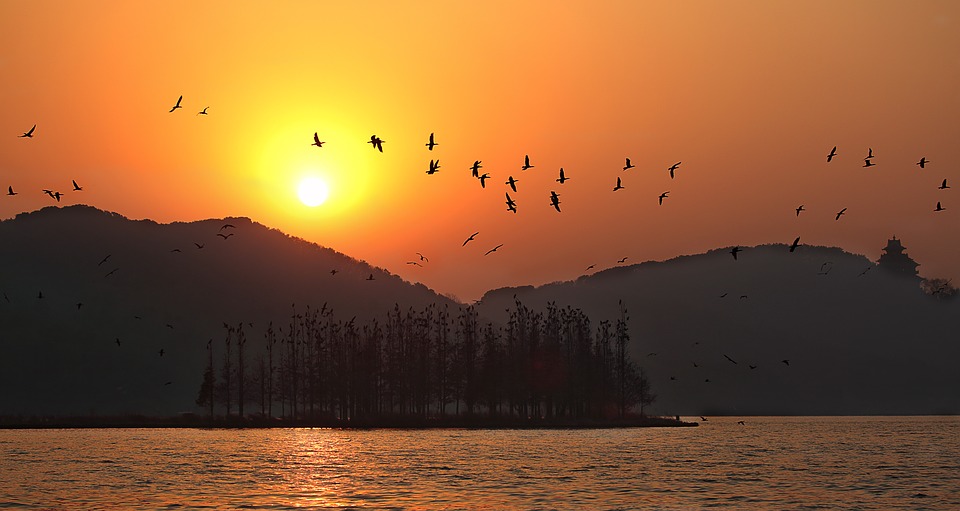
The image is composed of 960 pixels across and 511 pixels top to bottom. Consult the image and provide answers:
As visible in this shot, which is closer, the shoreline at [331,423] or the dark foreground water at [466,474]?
the dark foreground water at [466,474]

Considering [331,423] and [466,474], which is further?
[331,423]

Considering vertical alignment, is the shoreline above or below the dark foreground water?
above

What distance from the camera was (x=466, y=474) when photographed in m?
76.1

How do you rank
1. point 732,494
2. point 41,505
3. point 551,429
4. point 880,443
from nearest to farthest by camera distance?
point 41,505, point 732,494, point 880,443, point 551,429

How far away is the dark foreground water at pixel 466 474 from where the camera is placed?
6016cm

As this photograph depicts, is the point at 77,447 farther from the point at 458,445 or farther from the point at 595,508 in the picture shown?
the point at 595,508

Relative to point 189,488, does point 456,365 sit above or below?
above

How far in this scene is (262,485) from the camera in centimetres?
6894

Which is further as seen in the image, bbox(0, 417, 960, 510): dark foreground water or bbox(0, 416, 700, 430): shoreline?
bbox(0, 416, 700, 430): shoreline

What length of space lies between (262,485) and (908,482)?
4187cm

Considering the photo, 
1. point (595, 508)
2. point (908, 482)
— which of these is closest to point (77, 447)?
point (595, 508)

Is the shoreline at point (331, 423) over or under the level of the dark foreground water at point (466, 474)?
over

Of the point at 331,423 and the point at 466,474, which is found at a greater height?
the point at 331,423

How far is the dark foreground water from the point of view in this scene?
2368 inches
